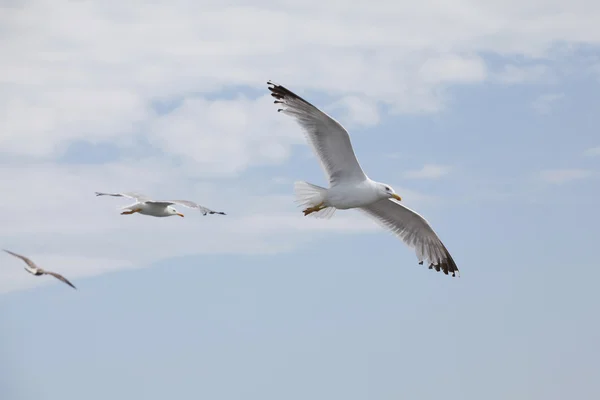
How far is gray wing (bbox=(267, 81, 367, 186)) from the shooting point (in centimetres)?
1284

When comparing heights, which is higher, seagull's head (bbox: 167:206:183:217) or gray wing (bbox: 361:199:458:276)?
gray wing (bbox: 361:199:458:276)

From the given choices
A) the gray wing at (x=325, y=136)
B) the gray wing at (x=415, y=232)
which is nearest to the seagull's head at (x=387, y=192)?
the gray wing at (x=325, y=136)

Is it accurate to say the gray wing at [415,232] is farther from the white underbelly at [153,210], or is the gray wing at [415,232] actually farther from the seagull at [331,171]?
the white underbelly at [153,210]

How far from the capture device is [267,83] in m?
13.1

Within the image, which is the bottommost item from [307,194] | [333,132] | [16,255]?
[16,255]

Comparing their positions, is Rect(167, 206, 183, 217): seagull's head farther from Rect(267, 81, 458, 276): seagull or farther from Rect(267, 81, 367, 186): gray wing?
Rect(267, 81, 367, 186): gray wing

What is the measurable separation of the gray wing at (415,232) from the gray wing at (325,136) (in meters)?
1.86

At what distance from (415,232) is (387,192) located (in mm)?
2061

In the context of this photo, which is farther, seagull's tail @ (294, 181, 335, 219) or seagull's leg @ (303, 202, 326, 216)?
seagull's leg @ (303, 202, 326, 216)

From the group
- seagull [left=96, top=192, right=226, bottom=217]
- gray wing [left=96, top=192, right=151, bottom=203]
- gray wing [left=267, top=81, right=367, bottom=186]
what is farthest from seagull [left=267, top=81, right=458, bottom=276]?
gray wing [left=96, top=192, right=151, bottom=203]

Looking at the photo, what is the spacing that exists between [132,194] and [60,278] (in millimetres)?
4395

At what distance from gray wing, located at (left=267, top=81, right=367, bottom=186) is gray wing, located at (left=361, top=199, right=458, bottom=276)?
1856mm

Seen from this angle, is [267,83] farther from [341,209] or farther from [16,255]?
[16,255]

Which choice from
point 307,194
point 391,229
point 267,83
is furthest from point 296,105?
point 391,229
